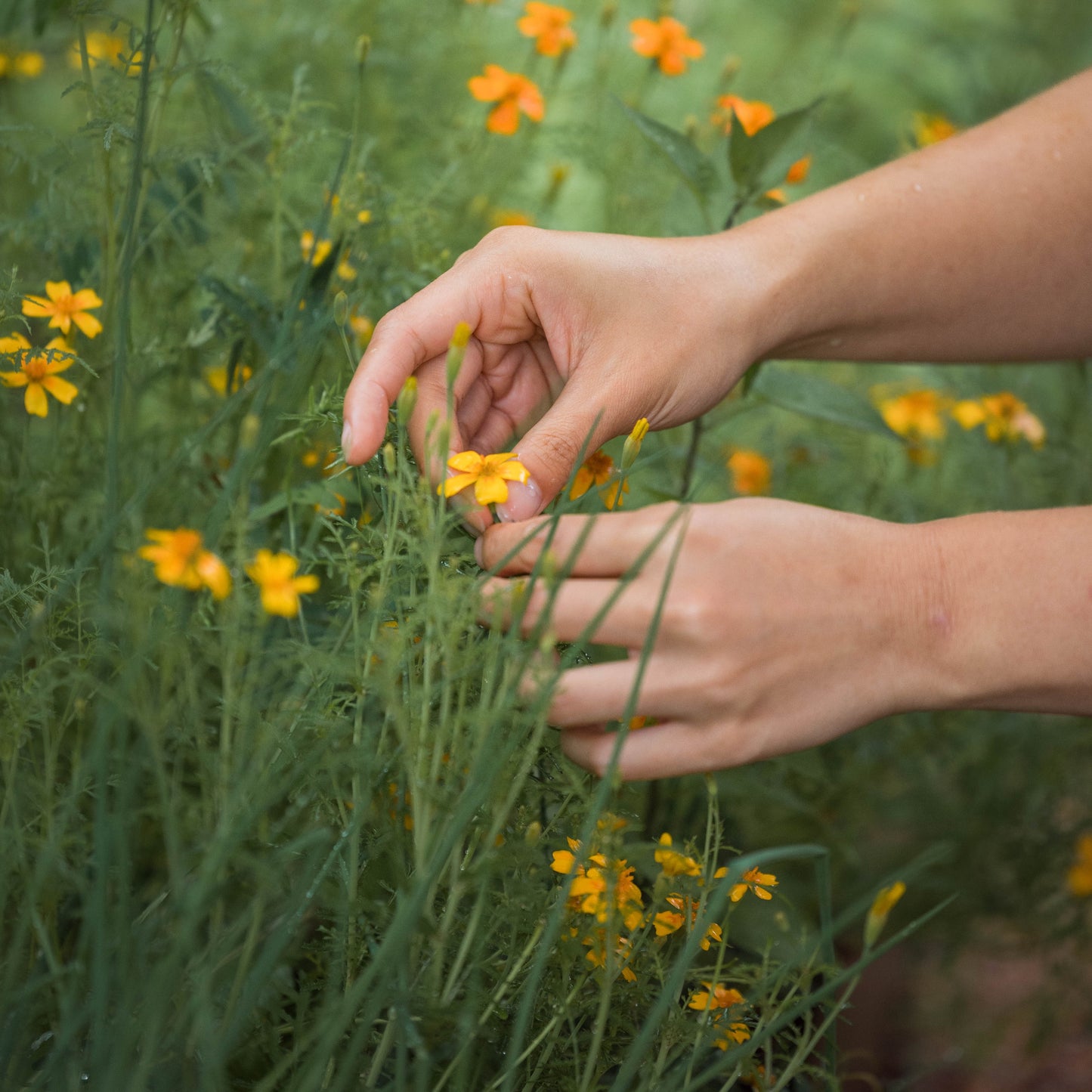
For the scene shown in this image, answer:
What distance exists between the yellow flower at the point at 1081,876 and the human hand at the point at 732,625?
2.37ft

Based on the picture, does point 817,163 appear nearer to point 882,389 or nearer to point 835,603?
point 882,389

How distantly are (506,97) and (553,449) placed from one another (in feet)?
2.21

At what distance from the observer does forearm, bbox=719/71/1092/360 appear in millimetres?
1023

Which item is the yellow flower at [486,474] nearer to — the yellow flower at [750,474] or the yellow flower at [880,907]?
the yellow flower at [880,907]

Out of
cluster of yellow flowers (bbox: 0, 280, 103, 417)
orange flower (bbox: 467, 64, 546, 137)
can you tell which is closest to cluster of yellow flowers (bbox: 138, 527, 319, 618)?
cluster of yellow flowers (bbox: 0, 280, 103, 417)

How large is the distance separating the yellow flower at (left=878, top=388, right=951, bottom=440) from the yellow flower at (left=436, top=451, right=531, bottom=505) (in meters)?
1.15

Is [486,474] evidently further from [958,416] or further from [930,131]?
[930,131]

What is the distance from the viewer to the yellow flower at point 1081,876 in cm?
127

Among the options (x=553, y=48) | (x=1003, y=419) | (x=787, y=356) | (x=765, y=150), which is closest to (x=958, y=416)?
(x=1003, y=419)

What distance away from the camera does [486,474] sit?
70cm

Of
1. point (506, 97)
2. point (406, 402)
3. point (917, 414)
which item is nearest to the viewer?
point (406, 402)

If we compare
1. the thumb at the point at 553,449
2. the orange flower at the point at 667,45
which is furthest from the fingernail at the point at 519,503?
the orange flower at the point at 667,45

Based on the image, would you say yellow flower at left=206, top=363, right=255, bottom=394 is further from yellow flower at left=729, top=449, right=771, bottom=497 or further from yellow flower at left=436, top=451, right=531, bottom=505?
yellow flower at left=729, top=449, right=771, bottom=497

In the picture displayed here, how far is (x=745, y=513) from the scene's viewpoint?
686 mm
